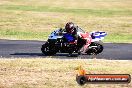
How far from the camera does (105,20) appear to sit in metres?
49.0

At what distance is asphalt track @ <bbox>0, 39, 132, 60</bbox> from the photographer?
21.5 meters

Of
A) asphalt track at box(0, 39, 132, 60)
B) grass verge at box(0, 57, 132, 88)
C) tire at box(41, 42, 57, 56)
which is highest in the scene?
grass verge at box(0, 57, 132, 88)

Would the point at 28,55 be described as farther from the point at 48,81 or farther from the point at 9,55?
the point at 48,81

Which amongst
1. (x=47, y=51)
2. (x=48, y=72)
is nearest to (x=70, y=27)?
(x=47, y=51)

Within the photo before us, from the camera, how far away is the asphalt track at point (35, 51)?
21.5 metres

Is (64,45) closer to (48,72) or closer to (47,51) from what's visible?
(47,51)

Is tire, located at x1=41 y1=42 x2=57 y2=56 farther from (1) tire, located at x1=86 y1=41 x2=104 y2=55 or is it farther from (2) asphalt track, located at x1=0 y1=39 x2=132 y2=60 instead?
(1) tire, located at x1=86 y1=41 x2=104 y2=55

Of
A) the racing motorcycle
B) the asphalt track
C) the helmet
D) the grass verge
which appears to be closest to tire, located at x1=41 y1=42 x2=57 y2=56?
the racing motorcycle

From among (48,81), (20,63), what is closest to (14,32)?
(20,63)

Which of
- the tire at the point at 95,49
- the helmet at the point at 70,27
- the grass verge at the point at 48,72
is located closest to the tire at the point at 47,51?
the helmet at the point at 70,27

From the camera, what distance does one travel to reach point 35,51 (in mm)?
23391

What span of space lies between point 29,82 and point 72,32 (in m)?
8.71

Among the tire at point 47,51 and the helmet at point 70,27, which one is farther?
the tire at point 47,51

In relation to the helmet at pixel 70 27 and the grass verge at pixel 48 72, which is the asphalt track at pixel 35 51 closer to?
the helmet at pixel 70 27
